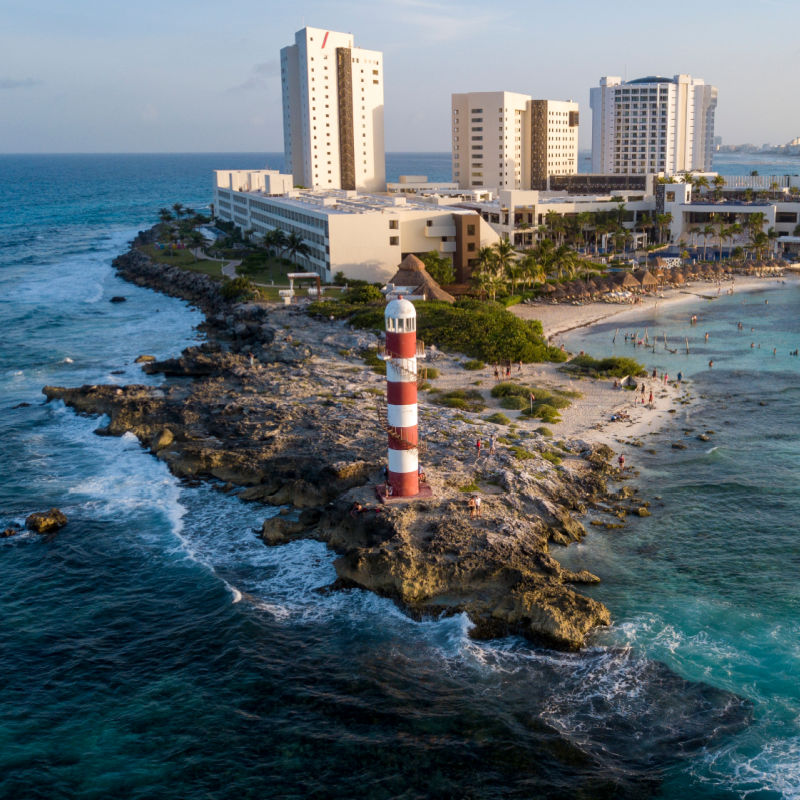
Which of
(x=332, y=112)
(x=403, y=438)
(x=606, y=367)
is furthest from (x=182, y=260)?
(x=403, y=438)

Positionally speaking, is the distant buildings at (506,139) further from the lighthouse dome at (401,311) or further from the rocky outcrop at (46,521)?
the rocky outcrop at (46,521)

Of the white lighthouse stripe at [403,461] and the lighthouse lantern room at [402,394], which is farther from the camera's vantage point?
the white lighthouse stripe at [403,461]

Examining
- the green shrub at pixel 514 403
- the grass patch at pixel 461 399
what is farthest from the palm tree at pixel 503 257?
the green shrub at pixel 514 403

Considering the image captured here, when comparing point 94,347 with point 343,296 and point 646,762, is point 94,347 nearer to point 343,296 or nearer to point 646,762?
point 343,296

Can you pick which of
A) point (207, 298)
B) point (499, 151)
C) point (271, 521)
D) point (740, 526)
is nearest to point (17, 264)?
point (207, 298)

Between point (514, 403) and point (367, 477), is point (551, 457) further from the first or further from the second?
point (367, 477)
